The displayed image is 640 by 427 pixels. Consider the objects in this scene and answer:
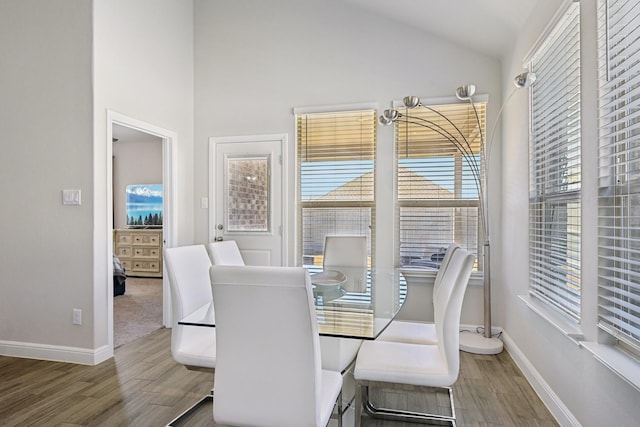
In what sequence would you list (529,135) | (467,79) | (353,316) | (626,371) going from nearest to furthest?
(626,371), (353,316), (529,135), (467,79)

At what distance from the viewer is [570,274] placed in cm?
209

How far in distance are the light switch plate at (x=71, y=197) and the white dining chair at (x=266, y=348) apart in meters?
2.31

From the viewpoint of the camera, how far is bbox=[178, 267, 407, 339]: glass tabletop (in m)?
1.61

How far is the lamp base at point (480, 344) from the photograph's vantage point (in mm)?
3170

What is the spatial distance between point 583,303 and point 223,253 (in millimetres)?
2219

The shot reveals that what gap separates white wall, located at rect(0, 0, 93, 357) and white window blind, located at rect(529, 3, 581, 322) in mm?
3278

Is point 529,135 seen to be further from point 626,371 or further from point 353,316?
point 353,316

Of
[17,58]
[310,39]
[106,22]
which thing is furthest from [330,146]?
[17,58]

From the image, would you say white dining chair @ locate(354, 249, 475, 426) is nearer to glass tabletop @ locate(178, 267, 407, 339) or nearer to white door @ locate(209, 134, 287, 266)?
glass tabletop @ locate(178, 267, 407, 339)

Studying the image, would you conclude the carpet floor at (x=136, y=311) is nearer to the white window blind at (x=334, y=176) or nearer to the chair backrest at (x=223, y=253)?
the chair backrest at (x=223, y=253)

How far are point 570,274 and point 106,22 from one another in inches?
149

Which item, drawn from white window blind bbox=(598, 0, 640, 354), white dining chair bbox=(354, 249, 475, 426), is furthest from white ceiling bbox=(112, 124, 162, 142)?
white window blind bbox=(598, 0, 640, 354)

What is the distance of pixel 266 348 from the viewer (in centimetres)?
130

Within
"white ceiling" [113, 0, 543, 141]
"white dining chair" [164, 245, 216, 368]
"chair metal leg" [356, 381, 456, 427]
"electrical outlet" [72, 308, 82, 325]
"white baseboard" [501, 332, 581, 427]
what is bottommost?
"chair metal leg" [356, 381, 456, 427]
